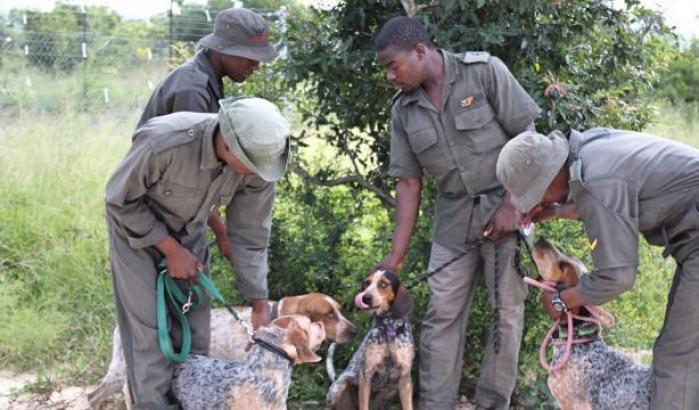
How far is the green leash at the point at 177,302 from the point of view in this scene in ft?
14.1

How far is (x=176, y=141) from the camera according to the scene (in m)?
4.07

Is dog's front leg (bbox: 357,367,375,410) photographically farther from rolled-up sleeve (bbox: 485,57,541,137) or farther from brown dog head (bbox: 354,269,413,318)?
rolled-up sleeve (bbox: 485,57,541,137)

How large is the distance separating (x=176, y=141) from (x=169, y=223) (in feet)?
1.72

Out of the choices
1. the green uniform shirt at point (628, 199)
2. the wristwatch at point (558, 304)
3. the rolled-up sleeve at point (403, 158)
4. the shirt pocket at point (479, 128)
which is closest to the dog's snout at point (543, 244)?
the wristwatch at point (558, 304)

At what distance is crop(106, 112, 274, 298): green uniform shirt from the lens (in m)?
4.07

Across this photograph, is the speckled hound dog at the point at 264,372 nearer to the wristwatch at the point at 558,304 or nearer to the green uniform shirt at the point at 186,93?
the wristwatch at the point at 558,304

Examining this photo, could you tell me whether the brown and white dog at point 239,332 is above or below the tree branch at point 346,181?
below

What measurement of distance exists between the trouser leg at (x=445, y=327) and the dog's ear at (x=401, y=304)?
135 millimetres

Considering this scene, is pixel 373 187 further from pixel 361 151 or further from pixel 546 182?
pixel 546 182

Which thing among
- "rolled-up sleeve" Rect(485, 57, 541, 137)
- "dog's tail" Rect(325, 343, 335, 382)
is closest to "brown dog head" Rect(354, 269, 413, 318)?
"dog's tail" Rect(325, 343, 335, 382)

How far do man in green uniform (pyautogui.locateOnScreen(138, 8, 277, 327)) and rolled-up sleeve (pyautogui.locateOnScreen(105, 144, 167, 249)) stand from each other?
73 cm

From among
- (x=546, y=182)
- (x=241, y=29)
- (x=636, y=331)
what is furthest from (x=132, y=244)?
(x=636, y=331)

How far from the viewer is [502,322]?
4.98 metres

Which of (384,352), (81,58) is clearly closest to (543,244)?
(384,352)
